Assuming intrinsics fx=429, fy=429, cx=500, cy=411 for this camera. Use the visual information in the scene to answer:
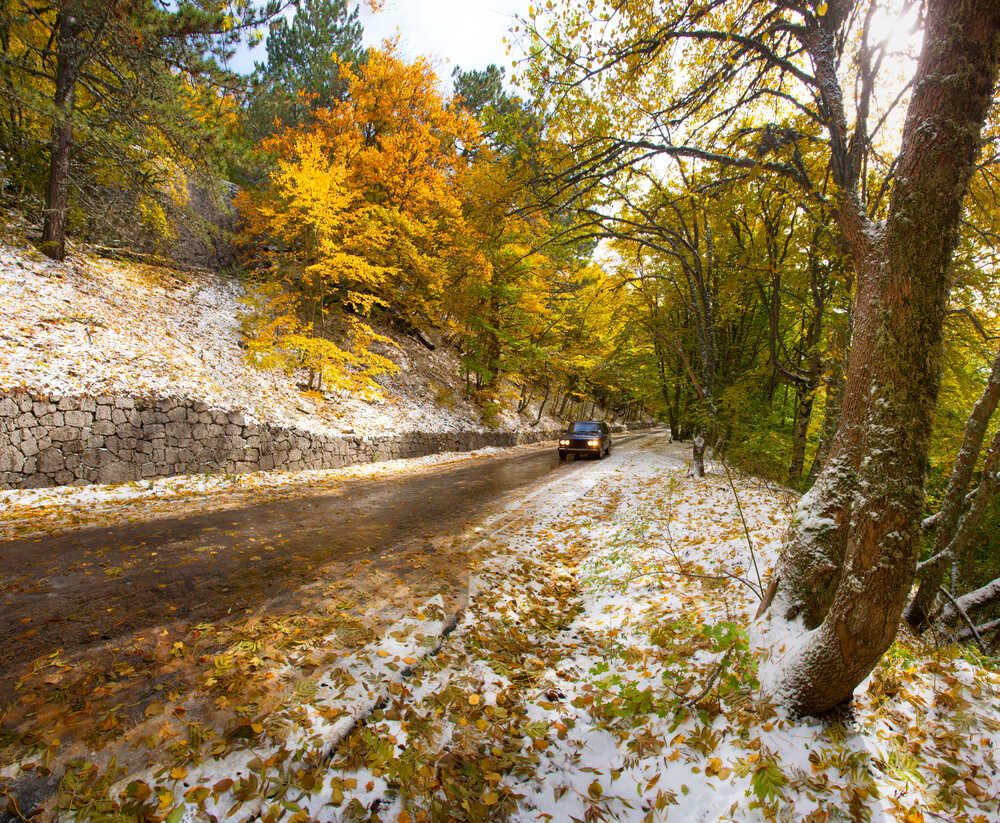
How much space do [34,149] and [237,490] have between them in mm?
11617

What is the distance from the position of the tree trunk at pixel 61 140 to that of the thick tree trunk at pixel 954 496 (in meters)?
14.6

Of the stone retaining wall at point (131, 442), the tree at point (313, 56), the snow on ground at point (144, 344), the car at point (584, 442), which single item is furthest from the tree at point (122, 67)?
the car at point (584, 442)

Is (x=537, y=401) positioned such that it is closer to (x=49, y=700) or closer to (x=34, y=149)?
(x=34, y=149)

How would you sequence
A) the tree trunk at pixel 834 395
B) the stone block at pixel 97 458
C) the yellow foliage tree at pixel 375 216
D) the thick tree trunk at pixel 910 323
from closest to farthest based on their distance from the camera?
the thick tree trunk at pixel 910 323 < the tree trunk at pixel 834 395 < the stone block at pixel 97 458 < the yellow foliage tree at pixel 375 216

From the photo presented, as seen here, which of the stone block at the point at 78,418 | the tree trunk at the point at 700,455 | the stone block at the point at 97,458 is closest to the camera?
the stone block at the point at 78,418

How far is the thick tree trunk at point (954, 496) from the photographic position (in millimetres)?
3740

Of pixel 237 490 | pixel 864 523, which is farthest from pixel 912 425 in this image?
pixel 237 490

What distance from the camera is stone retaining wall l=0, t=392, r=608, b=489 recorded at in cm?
694

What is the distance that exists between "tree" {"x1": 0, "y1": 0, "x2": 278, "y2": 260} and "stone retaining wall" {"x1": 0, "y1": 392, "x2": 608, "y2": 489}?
567cm

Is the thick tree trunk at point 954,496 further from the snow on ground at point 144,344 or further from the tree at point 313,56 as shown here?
the tree at point 313,56

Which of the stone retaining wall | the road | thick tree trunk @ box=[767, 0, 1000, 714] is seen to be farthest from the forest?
the road

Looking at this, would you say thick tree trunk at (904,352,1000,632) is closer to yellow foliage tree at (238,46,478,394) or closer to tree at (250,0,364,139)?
yellow foliage tree at (238,46,478,394)

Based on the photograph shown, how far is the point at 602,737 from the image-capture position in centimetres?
278

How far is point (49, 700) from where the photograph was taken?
2633 mm
